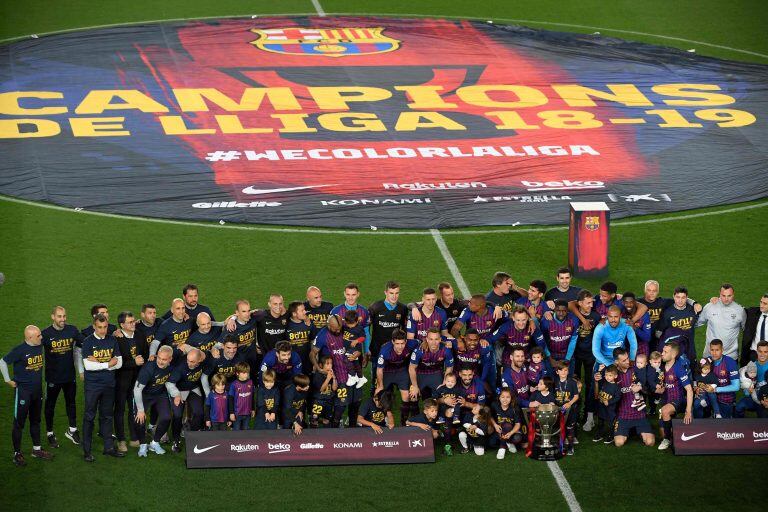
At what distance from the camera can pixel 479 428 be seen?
1514 cm

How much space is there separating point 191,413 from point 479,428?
3126mm

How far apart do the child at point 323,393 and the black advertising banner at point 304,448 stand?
16.8 inches

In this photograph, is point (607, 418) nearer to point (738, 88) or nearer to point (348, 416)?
point (348, 416)

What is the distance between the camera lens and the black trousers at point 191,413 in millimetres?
15070

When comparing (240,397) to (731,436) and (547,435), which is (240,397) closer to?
(547,435)

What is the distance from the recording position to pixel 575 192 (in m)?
22.5

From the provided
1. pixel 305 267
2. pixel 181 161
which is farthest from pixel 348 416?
pixel 181 161

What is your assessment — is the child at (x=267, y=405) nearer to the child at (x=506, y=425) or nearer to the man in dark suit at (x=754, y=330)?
the child at (x=506, y=425)

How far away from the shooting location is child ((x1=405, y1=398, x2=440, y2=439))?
1506 cm

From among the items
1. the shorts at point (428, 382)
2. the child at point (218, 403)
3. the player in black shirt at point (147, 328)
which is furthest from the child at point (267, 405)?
the shorts at point (428, 382)

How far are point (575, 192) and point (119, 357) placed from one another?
9.85 metres

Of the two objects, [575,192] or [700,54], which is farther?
[700,54]

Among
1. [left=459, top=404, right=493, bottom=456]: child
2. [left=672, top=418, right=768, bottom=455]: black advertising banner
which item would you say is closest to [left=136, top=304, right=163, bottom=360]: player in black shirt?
[left=459, top=404, right=493, bottom=456]: child

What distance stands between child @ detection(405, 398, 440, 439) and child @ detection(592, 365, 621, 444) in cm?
186
